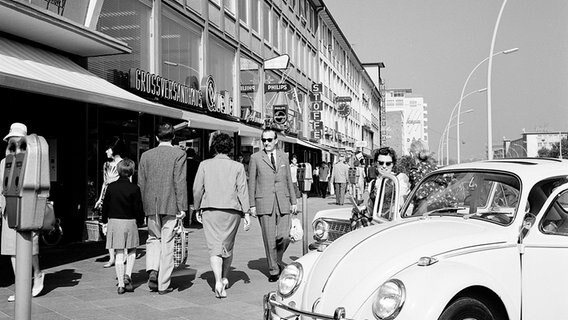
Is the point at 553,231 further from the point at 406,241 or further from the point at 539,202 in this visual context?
the point at 406,241

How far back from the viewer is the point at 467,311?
12.0 ft

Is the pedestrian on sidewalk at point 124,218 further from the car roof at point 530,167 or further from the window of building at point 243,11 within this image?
the window of building at point 243,11

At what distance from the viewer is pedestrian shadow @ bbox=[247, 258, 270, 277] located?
8250 millimetres

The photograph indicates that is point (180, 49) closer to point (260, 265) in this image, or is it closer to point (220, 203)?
point (260, 265)

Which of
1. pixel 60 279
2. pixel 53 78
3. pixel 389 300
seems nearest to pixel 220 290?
pixel 60 279

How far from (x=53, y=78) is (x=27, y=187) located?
547 centimetres

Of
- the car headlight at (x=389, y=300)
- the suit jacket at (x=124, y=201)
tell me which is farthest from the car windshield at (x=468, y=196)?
the suit jacket at (x=124, y=201)

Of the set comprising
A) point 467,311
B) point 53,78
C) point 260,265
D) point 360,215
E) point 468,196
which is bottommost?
point 260,265

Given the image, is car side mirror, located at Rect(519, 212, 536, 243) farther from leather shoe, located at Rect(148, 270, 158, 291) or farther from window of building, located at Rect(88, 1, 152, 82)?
window of building, located at Rect(88, 1, 152, 82)

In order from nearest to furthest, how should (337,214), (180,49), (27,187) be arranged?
(27,187), (337,214), (180,49)

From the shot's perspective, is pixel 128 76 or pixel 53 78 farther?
pixel 128 76

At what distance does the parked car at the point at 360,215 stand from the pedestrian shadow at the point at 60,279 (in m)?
3.27

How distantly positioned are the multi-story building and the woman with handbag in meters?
2.54

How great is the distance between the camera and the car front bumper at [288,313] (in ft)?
11.9
